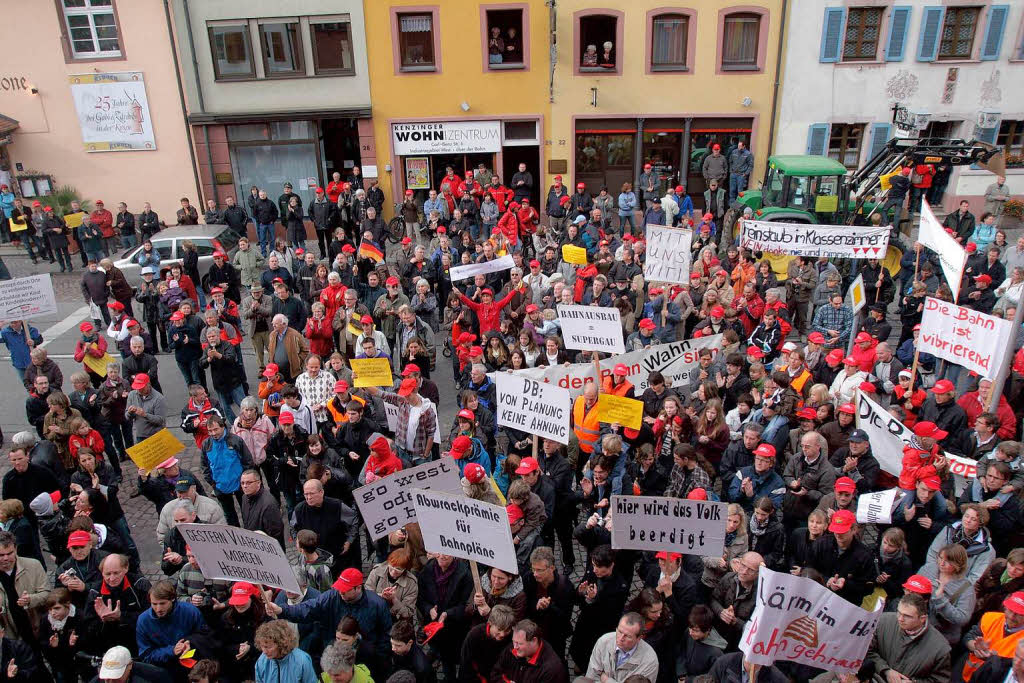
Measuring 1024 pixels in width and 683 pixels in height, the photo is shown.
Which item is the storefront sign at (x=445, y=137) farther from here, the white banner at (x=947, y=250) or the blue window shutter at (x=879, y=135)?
the white banner at (x=947, y=250)

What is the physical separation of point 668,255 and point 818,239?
2417 millimetres

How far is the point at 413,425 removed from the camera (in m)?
8.35

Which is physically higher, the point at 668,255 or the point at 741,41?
the point at 741,41

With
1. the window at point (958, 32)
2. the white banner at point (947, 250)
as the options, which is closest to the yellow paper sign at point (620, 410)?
the white banner at point (947, 250)

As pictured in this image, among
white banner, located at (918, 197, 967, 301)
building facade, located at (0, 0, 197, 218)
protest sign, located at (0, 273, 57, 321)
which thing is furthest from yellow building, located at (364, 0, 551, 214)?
white banner, located at (918, 197, 967, 301)

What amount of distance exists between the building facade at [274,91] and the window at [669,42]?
8774 mm

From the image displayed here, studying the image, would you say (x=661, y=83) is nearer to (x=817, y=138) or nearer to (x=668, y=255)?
(x=817, y=138)

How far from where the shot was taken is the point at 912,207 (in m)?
20.5

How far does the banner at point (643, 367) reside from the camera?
929 centimetres

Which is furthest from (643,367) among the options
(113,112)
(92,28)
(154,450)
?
(92,28)

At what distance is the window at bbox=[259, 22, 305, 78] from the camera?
22266 millimetres

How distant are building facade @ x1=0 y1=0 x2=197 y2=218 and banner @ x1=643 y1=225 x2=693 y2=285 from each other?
17086mm

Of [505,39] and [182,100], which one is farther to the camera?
[505,39]

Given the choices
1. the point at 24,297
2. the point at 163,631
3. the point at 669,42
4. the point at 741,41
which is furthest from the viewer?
the point at 669,42
